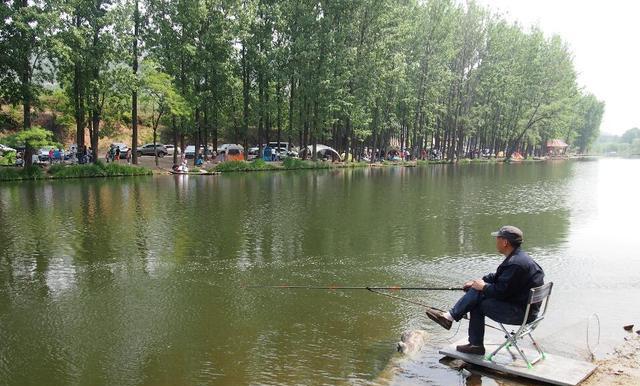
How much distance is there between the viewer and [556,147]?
122062 mm

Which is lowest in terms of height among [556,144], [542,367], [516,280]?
[542,367]

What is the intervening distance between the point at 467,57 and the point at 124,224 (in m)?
56.3

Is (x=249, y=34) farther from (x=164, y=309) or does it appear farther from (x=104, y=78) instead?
(x=164, y=309)

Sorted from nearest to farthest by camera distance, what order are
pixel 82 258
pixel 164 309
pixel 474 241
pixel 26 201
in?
1. pixel 164 309
2. pixel 82 258
3. pixel 474 241
4. pixel 26 201

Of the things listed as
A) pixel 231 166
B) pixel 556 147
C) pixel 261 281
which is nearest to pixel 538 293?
pixel 261 281

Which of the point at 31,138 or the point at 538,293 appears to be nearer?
the point at 538,293

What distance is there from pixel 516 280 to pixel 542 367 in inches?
42.4

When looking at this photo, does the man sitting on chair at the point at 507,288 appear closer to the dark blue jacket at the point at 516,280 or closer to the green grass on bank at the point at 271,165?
the dark blue jacket at the point at 516,280

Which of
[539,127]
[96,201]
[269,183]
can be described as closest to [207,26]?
[269,183]

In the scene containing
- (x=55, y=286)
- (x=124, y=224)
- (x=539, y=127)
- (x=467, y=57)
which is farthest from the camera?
(x=539, y=127)

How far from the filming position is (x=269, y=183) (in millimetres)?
33250

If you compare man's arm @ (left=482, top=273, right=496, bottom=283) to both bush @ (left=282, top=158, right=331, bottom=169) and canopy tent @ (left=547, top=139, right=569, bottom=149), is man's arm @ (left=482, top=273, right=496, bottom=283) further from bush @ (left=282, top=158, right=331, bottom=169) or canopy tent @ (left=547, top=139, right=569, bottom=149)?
canopy tent @ (left=547, top=139, right=569, bottom=149)

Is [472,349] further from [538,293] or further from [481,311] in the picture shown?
[538,293]

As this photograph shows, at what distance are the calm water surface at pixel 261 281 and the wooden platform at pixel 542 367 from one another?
0.80ft
